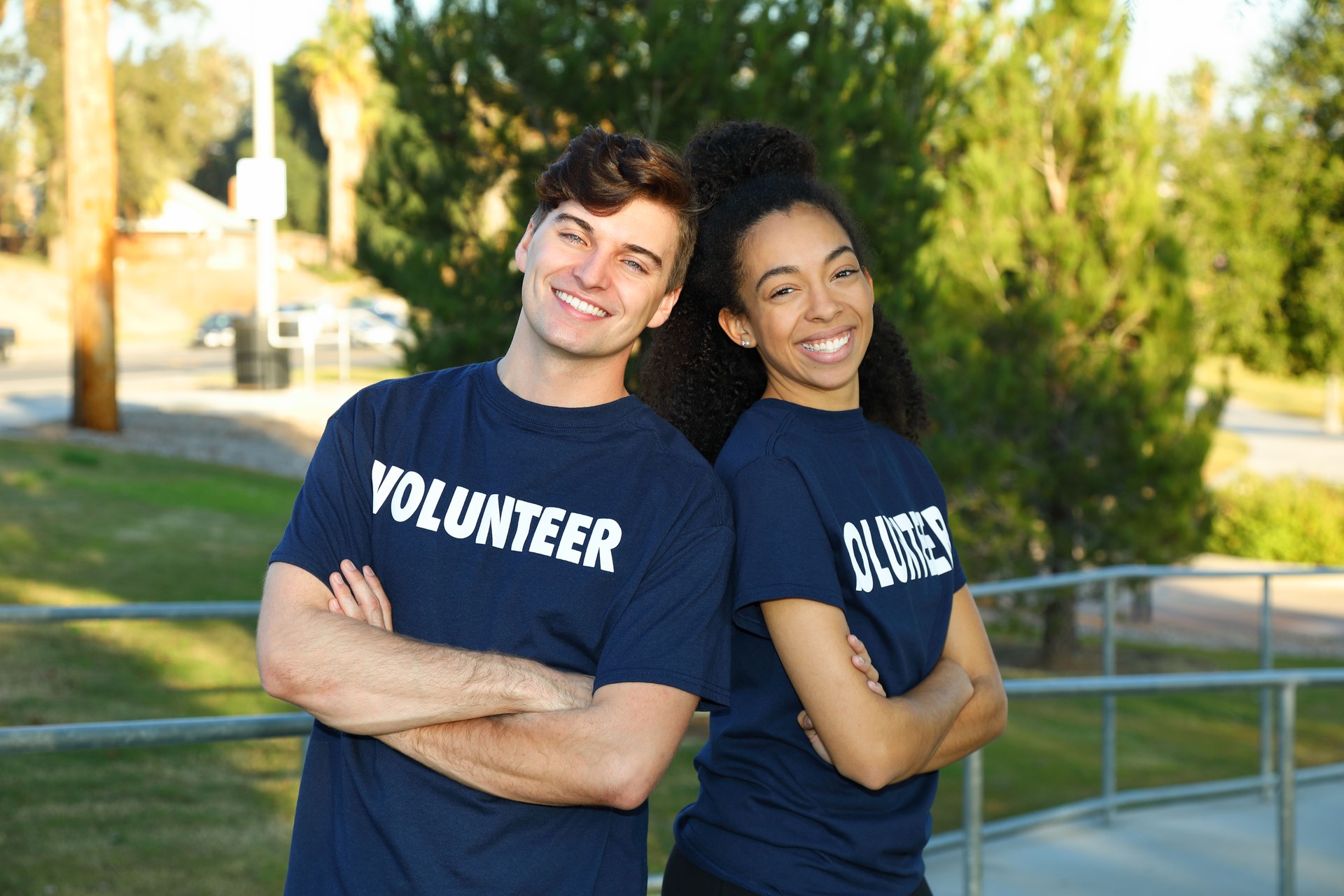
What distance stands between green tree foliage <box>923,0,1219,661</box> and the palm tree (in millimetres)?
29172


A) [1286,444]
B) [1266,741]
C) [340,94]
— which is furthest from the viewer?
[340,94]

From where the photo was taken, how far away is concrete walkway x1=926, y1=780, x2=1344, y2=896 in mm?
4551

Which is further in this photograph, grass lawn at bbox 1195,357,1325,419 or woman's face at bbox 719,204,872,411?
grass lawn at bbox 1195,357,1325,419

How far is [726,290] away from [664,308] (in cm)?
13

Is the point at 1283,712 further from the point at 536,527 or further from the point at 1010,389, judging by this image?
the point at 1010,389

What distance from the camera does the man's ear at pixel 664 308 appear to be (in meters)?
2.14

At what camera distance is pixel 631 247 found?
2.07 metres

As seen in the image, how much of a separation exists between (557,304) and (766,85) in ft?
12.7

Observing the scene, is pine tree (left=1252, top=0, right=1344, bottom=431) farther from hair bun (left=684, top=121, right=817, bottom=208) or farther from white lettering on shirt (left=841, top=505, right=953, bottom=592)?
white lettering on shirt (left=841, top=505, right=953, bottom=592)

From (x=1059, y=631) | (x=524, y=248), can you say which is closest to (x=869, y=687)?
(x=524, y=248)

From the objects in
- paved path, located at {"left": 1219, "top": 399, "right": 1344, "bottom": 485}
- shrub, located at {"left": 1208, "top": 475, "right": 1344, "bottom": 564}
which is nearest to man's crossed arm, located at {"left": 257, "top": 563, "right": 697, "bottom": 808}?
shrub, located at {"left": 1208, "top": 475, "right": 1344, "bottom": 564}

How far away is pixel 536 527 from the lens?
6.21ft

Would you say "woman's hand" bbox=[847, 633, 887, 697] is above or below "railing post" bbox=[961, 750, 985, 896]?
above

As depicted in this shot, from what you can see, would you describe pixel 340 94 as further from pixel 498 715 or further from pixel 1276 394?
pixel 498 715
